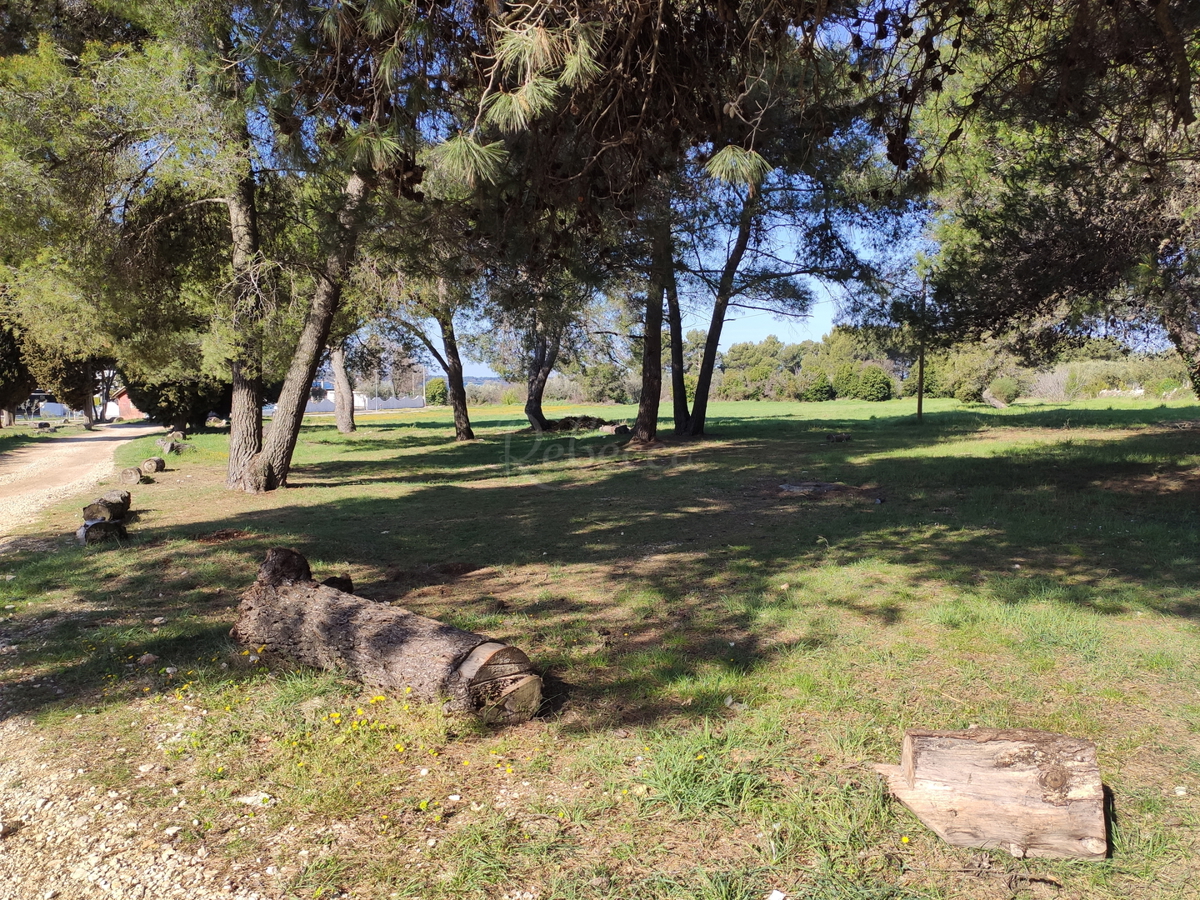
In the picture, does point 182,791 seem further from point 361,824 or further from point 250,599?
point 250,599

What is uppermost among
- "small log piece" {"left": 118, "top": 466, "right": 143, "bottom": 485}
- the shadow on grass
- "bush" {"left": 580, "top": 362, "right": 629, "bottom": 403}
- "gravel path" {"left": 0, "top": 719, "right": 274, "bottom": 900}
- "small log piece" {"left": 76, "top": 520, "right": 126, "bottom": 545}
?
"bush" {"left": 580, "top": 362, "right": 629, "bottom": 403}

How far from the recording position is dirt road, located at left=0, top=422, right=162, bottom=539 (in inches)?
416

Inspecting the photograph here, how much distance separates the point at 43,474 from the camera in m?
15.3

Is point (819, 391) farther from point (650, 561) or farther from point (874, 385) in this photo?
point (650, 561)

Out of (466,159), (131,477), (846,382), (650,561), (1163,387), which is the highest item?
(466,159)

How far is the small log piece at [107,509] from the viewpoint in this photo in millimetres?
8328

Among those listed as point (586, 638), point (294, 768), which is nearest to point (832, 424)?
point (586, 638)

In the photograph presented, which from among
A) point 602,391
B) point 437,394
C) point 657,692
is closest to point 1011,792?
point 657,692

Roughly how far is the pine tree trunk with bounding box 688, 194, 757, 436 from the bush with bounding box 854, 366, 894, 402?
3215 cm

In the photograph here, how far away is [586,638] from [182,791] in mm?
2408

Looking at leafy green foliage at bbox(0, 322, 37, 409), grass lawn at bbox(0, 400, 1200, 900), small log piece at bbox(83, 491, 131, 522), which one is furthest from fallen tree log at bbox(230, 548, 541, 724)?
leafy green foliage at bbox(0, 322, 37, 409)

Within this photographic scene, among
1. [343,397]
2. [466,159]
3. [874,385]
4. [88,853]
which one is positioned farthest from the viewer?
[874,385]

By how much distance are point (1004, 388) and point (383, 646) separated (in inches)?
1384

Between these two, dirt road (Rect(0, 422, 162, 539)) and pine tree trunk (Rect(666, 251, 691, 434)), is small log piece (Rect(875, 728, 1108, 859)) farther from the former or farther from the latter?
pine tree trunk (Rect(666, 251, 691, 434))
